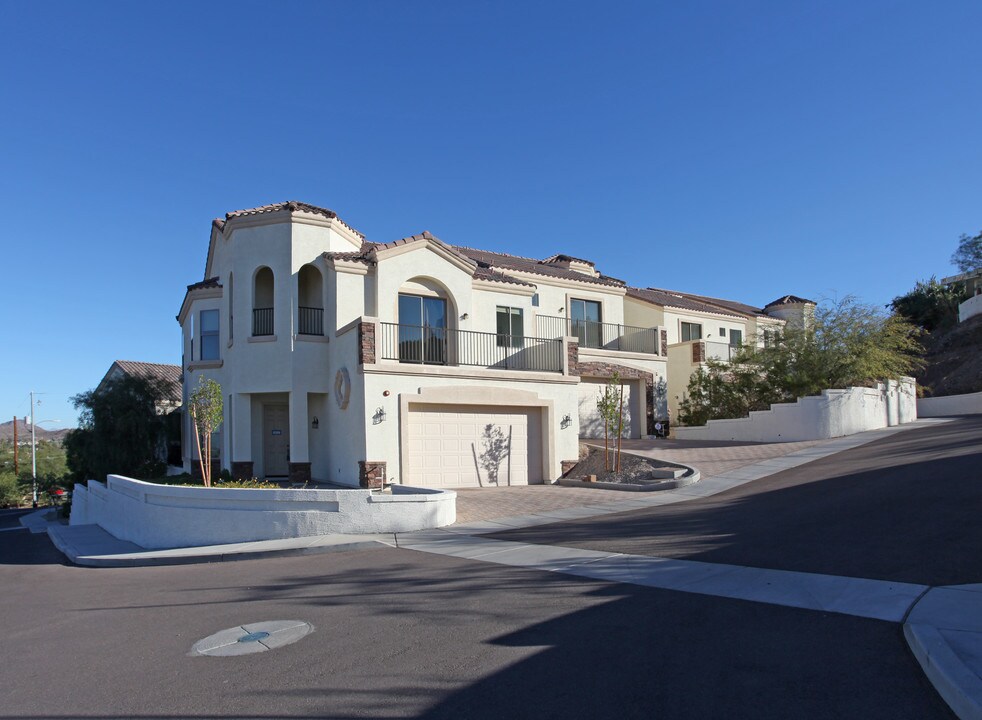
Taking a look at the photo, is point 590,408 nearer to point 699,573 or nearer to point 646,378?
point 646,378

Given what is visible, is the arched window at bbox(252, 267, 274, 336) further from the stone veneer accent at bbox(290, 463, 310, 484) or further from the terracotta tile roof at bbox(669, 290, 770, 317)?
the terracotta tile roof at bbox(669, 290, 770, 317)

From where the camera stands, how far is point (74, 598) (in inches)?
391

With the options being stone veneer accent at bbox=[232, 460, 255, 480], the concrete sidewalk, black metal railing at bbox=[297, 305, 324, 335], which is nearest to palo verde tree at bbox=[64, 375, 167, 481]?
stone veneer accent at bbox=[232, 460, 255, 480]

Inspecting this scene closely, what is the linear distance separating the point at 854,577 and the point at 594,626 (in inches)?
126

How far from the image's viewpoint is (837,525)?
1024cm

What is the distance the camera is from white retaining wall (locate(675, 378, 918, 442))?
24.1m

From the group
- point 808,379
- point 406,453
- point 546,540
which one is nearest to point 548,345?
point 406,453

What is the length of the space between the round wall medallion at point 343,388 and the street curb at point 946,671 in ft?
52.4

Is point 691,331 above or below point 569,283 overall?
below

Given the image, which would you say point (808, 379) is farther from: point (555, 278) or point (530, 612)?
point (530, 612)

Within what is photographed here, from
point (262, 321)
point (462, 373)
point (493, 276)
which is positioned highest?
point (493, 276)

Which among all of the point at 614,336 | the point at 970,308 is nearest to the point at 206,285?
the point at 614,336

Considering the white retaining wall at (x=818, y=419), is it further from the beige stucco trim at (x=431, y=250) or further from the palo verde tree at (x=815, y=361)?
the beige stucco trim at (x=431, y=250)

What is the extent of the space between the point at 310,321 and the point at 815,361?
59.0ft
